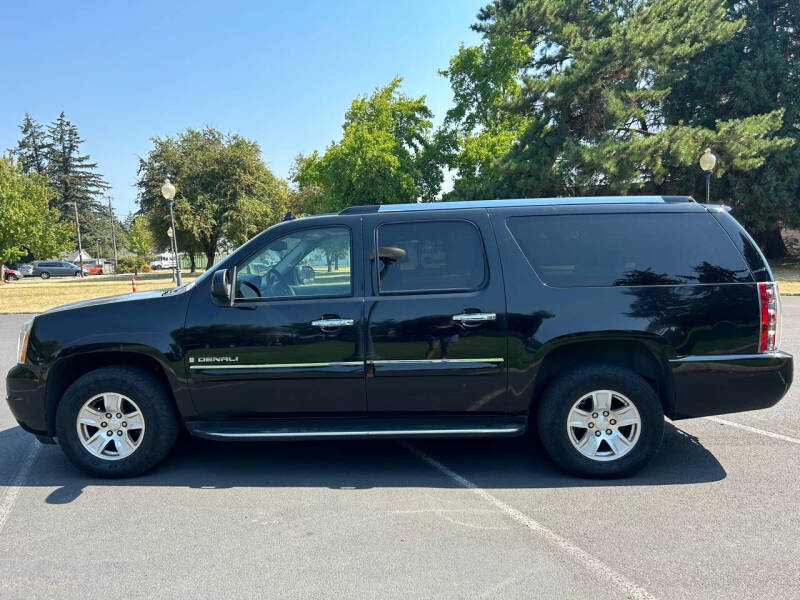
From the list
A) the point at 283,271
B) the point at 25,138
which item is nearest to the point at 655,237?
the point at 283,271

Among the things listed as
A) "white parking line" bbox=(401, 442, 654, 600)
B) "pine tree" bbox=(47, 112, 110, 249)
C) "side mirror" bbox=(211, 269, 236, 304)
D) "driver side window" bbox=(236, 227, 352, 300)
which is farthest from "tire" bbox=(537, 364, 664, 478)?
"pine tree" bbox=(47, 112, 110, 249)

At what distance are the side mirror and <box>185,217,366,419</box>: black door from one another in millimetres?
72

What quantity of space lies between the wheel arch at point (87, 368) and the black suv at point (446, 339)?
21 millimetres

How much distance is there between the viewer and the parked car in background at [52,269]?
58938 mm

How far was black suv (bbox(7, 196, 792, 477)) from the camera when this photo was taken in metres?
4.05

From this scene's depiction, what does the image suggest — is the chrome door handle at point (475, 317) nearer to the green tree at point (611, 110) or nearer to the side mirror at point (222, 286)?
the side mirror at point (222, 286)

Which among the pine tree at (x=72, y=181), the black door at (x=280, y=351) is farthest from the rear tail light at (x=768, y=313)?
the pine tree at (x=72, y=181)

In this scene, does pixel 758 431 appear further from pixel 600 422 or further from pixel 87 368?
pixel 87 368

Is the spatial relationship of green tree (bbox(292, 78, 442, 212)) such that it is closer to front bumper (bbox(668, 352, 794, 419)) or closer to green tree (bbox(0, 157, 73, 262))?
green tree (bbox(0, 157, 73, 262))

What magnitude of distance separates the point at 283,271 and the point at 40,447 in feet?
9.65

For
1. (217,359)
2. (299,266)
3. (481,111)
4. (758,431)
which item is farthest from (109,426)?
(481,111)

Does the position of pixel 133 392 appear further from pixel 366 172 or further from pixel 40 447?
pixel 366 172

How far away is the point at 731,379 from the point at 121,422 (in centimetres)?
449

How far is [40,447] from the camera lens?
514 cm
